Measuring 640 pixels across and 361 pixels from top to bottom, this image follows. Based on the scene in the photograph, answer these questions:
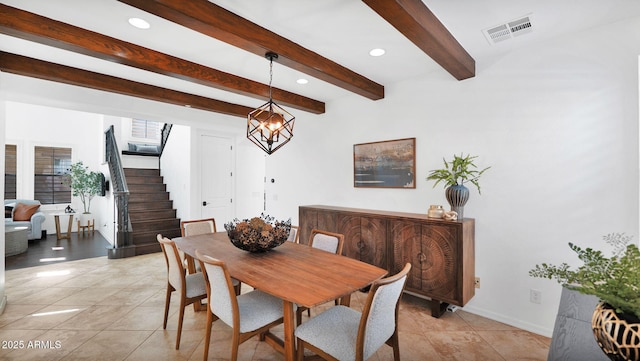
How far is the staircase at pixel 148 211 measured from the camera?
18.2 feet

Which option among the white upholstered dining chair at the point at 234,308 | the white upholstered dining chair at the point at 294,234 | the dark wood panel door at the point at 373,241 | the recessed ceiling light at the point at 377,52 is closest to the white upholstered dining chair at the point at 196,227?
the white upholstered dining chair at the point at 294,234

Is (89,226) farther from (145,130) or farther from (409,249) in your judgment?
(409,249)

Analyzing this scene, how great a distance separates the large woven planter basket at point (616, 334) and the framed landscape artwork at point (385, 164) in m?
2.66

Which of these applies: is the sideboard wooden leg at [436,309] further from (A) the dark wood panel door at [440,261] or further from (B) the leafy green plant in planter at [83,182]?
(B) the leafy green plant in planter at [83,182]

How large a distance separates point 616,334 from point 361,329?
1032 mm

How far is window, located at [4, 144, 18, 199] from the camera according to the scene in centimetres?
656

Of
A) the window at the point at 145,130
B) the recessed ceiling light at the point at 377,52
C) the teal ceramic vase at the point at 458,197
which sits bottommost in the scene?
the teal ceramic vase at the point at 458,197

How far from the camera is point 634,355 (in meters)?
0.78

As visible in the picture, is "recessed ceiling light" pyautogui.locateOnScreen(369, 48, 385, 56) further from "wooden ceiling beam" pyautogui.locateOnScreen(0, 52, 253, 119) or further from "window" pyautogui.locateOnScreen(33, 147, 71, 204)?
"window" pyautogui.locateOnScreen(33, 147, 71, 204)

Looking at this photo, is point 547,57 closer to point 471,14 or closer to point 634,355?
point 471,14

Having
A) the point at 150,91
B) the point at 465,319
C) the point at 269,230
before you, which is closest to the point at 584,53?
the point at 465,319

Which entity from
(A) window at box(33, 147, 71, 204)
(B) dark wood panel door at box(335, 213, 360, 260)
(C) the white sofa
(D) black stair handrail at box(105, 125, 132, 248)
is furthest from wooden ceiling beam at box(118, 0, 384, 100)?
(A) window at box(33, 147, 71, 204)

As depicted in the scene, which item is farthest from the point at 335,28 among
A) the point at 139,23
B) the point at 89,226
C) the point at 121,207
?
the point at 89,226

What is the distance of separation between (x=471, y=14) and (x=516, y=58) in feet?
3.29
